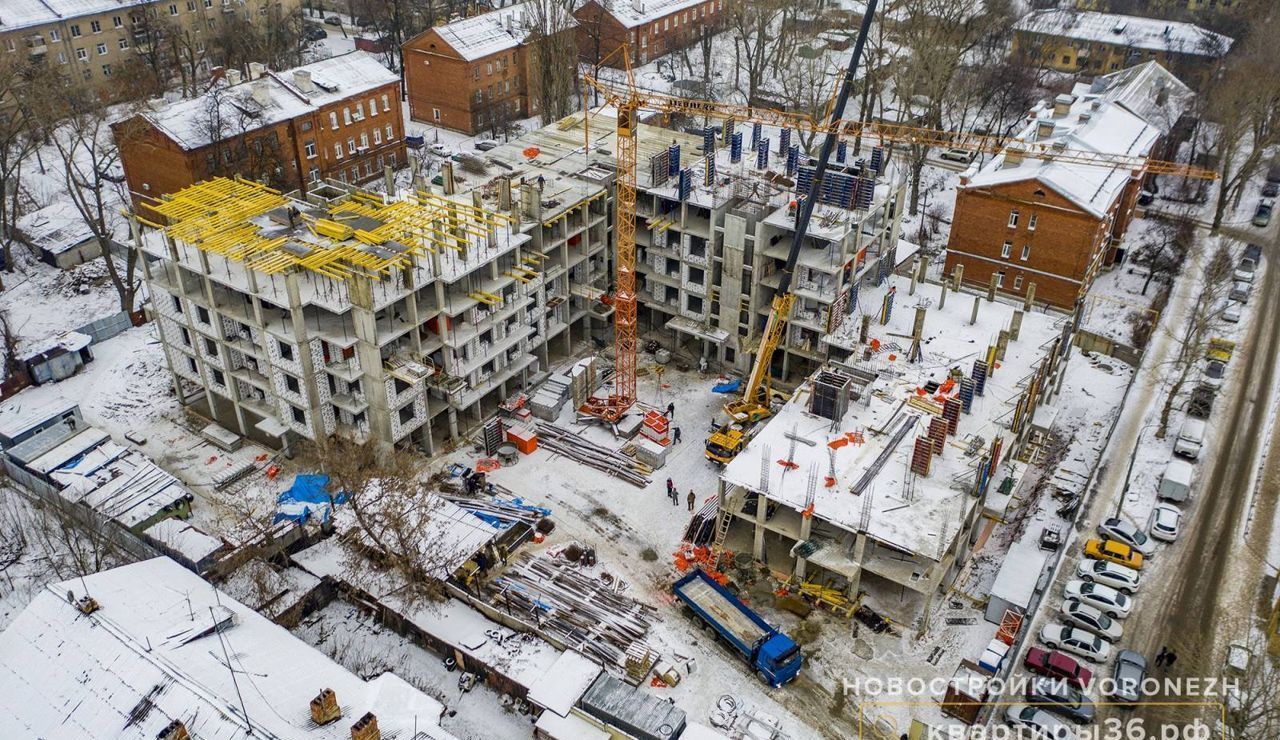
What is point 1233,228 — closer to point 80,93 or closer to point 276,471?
point 276,471

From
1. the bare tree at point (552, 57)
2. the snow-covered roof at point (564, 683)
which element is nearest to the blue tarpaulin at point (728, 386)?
the snow-covered roof at point (564, 683)

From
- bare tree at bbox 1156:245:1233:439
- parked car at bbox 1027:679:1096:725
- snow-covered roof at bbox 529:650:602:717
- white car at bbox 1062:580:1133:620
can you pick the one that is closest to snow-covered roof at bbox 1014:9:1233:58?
bare tree at bbox 1156:245:1233:439

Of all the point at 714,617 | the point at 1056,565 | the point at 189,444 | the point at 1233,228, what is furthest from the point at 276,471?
the point at 1233,228

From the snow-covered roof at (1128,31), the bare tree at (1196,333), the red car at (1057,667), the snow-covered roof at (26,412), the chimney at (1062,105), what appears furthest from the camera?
the snow-covered roof at (1128,31)

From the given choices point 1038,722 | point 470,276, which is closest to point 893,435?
point 1038,722

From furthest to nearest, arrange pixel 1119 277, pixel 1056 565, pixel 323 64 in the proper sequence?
pixel 323 64 → pixel 1119 277 → pixel 1056 565

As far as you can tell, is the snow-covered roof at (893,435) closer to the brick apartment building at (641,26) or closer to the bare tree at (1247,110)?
the bare tree at (1247,110)
